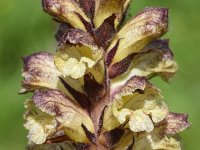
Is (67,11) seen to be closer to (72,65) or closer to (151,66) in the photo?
(72,65)

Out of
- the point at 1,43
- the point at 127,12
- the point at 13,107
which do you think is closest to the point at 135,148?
the point at 127,12

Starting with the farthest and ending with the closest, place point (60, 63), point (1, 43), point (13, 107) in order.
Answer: point (1, 43) → point (13, 107) → point (60, 63)

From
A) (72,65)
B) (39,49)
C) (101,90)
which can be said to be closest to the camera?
(72,65)

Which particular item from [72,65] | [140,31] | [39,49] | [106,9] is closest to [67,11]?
[106,9]

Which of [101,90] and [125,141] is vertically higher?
[101,90]

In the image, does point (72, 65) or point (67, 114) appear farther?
point (67, 114)

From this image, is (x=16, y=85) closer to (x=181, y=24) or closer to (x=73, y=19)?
(x=181, y=24)
